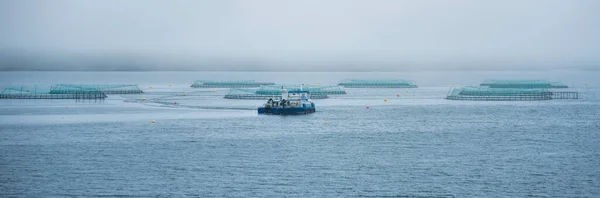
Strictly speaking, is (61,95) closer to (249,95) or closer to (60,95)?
(60,95)

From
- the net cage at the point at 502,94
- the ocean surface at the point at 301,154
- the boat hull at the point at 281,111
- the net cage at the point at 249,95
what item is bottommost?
the ocean surface at the point at 301,154

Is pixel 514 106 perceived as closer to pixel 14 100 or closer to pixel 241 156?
pixel 241 156

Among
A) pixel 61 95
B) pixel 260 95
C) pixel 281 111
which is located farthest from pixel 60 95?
pixel 281 111

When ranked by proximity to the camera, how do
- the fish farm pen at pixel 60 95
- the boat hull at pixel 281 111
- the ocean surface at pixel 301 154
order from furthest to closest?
the fish farm pen at pixel 60 95 → the boat hull at pixel 281 111 → the ocean surface at pixel 301 154

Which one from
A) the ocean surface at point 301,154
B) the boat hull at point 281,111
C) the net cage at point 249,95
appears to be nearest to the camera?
the ocean surface at point 301,154

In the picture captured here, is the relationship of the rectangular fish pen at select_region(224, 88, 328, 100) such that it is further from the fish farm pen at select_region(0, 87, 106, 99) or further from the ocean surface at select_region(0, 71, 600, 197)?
the ocean surface at select_region(0, 71, 600, 197)

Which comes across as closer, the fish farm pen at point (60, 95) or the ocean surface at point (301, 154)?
the ocean surface at point (301, 154)

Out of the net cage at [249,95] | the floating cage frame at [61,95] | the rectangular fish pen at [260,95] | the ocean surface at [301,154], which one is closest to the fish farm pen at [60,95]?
the floating cage frame at [61,95]

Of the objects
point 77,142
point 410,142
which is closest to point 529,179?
point 410,142

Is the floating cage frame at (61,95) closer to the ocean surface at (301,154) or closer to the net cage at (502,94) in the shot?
the ocean surface at (301,154)
